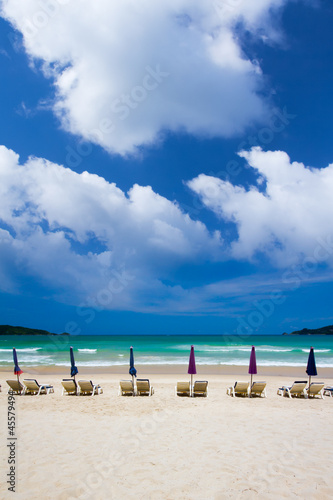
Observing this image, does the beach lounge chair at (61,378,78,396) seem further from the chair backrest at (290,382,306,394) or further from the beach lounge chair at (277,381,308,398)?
the chair backrest at (290,382,306,394)

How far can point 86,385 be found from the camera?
12609 millimetres

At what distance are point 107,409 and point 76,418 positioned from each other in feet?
4.54

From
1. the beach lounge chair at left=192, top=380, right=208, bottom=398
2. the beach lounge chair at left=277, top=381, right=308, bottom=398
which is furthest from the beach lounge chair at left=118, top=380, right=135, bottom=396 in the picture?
the beach lounge chair at left=277, top=381, right=308, bottom=398

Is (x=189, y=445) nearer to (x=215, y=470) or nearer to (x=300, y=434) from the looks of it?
(x=215, y=470)

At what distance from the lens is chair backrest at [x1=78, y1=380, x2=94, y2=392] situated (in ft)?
41.2

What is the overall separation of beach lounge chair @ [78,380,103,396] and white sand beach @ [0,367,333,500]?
64.2 inches

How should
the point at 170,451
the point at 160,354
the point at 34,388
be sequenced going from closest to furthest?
the point at 170,451, the point at 34,388, the point at 160,354

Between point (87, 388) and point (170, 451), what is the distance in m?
7.02

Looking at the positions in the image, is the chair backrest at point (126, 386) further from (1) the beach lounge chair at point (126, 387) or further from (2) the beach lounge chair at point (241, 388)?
(2) the beach lounge chair at point (241, 388)

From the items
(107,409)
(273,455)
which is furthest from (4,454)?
(273,455)

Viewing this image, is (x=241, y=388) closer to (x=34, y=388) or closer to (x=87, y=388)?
(x=87, y=388)

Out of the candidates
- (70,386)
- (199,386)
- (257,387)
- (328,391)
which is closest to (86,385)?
(70,386)

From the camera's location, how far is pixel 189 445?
6.87 meters

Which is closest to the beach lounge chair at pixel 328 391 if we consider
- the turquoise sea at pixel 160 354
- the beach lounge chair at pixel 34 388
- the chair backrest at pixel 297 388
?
the chair backrest at pixel 297 388
